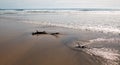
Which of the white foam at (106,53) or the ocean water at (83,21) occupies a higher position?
the white foam at (106,53)

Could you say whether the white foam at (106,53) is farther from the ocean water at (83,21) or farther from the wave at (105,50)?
the ocean water at (83,21)

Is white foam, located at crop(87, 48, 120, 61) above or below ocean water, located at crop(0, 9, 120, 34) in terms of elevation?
above

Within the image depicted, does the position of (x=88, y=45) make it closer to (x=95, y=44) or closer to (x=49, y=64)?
(x=95, y=44)

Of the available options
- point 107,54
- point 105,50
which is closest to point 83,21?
point 105,50

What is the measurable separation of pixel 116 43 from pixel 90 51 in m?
1.96

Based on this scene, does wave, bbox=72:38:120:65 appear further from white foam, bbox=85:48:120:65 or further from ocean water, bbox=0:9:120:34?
ocean water, bbox=0:9:120:34

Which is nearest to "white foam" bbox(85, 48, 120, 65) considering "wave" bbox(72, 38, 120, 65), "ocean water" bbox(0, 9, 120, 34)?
"wave" bbox(72, 38, 120, 65)

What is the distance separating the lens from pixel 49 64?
595 centimetres

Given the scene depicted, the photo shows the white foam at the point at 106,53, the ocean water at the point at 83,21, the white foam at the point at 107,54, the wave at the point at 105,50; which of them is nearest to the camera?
the white foam at the point at 107,54

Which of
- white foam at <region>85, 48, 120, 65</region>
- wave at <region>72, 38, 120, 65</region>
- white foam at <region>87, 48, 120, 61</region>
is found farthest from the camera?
white foam at <region>87, 48, 120, 61</region>

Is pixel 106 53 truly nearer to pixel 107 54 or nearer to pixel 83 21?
pixel 107 54

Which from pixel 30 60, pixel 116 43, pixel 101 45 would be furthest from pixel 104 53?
pixel 30 60

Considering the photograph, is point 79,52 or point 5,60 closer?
point 5,60

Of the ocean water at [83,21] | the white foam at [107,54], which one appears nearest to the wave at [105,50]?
the white foam at [107,54]
